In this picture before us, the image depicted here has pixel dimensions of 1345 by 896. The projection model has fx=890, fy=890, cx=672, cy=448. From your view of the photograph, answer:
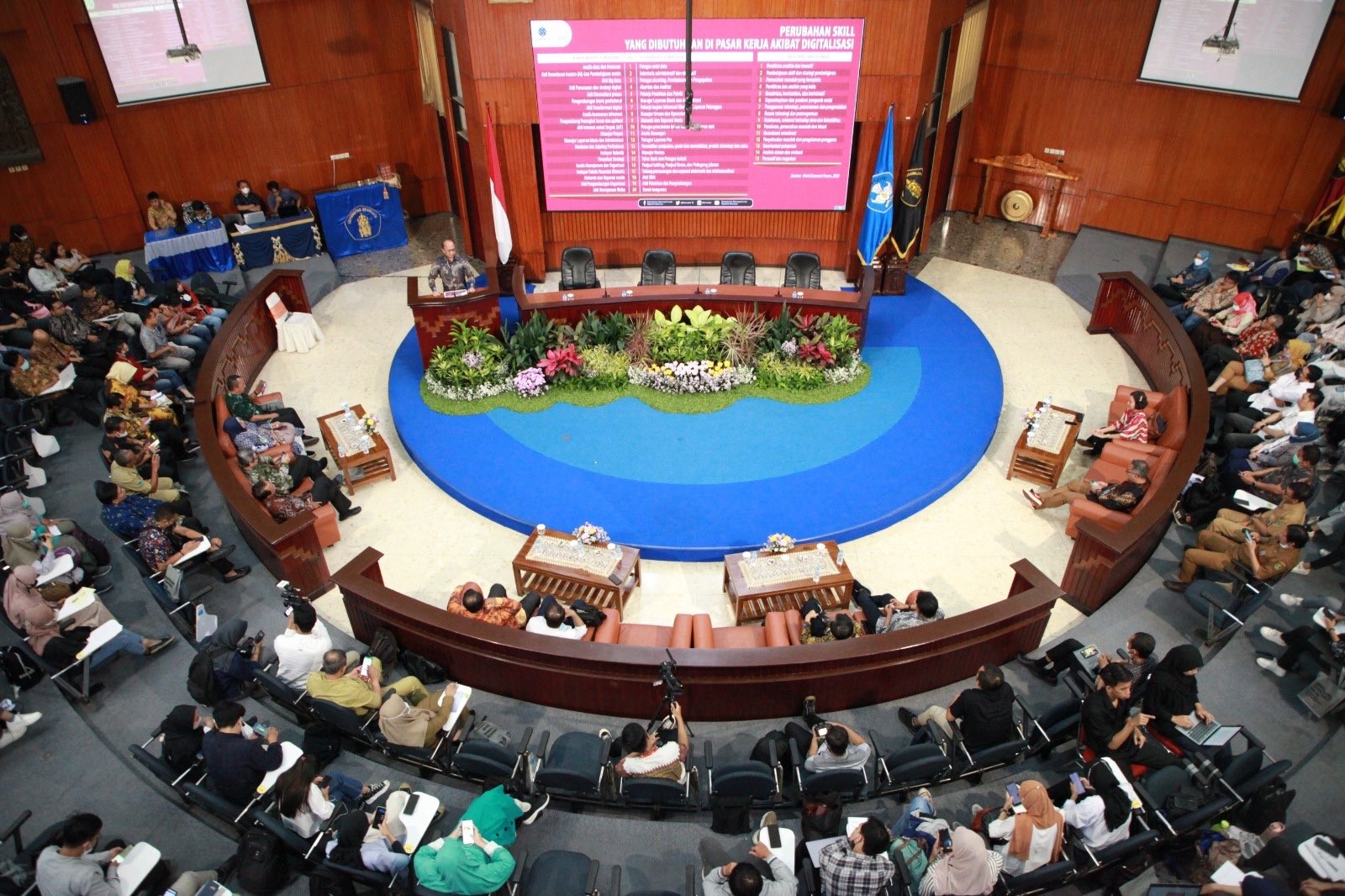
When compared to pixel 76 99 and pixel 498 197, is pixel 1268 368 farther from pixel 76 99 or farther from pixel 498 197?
pixel 76 99

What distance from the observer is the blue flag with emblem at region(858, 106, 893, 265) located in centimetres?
1224

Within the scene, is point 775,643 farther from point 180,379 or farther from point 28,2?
point 28,2

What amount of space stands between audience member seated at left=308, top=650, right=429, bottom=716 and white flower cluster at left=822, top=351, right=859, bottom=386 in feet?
20.3

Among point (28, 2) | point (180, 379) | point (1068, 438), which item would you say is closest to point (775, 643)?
point (1068, 438)

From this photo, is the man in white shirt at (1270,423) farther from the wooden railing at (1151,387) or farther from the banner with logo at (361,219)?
the banner with logo at (361,219)

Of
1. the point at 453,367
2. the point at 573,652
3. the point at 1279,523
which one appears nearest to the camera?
the point at 573,652

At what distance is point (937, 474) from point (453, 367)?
5.60 m

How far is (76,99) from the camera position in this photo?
12.2m

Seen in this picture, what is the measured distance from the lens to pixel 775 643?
6.81 metres

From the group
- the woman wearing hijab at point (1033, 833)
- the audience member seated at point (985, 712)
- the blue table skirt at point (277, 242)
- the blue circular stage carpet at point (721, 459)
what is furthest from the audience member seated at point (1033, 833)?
the blue table skirt at point (277, 242)

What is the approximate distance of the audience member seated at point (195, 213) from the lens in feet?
42.8

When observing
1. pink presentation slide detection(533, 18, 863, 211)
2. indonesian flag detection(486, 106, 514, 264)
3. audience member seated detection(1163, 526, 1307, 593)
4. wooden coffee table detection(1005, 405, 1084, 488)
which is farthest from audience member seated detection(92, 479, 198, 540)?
audience member seated detection(1163, 526, 1307, 593)

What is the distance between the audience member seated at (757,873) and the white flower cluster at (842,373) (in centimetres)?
626

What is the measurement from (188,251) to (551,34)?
614cm
